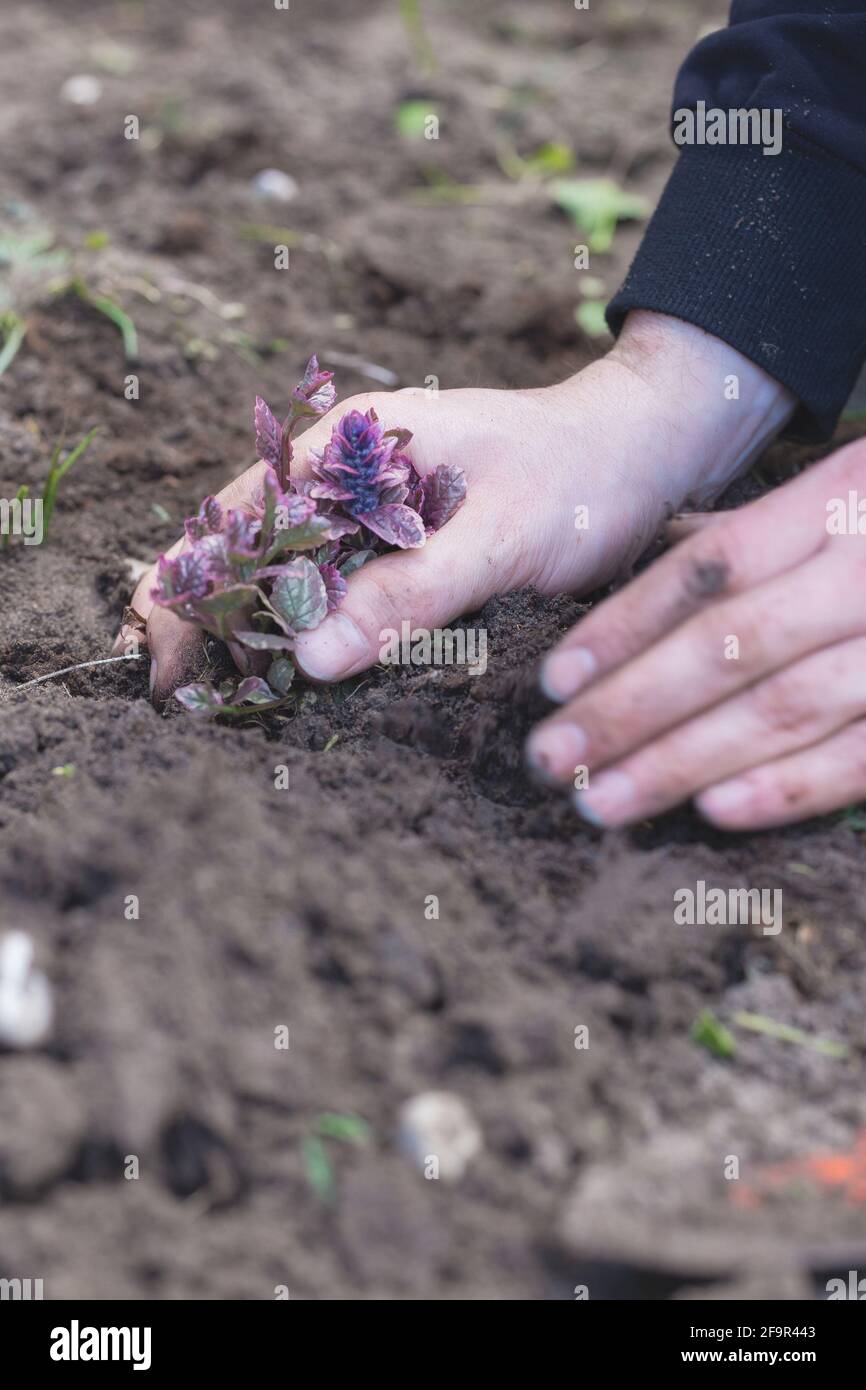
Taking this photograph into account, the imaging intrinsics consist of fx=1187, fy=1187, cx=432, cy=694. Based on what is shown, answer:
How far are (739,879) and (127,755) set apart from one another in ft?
3.38

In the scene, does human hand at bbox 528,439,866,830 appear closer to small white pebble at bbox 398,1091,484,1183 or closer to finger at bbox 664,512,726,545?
finger at bbox 664,512,726,545

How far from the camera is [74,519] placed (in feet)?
9.60

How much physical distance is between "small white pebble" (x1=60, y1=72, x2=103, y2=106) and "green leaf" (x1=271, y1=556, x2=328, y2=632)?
3.41 m

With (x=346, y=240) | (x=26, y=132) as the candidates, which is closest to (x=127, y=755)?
(x=346, y=240)

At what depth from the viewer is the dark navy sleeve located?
2.52 metres

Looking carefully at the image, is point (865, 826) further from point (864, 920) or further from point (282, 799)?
point (282, 799)

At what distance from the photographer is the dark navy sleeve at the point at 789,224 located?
8.25 ft

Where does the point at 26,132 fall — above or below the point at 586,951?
above

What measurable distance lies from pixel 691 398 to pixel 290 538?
97cm

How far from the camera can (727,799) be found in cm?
185

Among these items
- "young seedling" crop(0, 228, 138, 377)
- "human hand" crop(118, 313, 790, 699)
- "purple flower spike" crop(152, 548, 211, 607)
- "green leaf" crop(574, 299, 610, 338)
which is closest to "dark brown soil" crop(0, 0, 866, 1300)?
"human hand" crop(118, 313, 790, 699)

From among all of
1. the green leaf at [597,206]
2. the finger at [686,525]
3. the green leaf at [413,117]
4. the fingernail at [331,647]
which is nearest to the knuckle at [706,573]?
the finger at [686,525]

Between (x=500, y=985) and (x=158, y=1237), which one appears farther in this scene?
(x=500, y=985)

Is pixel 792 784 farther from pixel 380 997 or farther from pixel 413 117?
pixel 413 117
